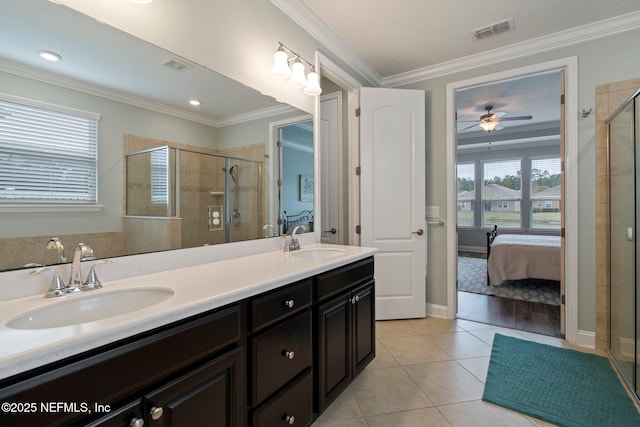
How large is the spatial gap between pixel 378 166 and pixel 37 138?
257 cm

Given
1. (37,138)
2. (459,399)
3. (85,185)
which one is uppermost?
(37,138)

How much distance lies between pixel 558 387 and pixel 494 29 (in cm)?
275

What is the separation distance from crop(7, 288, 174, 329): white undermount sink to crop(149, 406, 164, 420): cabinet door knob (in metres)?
0.37

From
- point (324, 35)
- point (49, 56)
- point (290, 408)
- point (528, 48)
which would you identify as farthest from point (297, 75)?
point (528, 48)

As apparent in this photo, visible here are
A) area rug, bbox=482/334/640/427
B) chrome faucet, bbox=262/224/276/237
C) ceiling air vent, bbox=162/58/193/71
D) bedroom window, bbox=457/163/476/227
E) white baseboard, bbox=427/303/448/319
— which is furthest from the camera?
bedroom window, bbox=457/163/476/227

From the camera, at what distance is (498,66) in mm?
2926

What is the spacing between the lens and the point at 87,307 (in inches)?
40.9

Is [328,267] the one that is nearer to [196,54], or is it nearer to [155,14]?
[196,54]

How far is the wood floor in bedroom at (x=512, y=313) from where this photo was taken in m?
2.92

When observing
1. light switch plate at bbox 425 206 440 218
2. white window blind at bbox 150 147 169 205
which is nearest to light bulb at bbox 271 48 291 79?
white window blind at bbox 150 147 169 205

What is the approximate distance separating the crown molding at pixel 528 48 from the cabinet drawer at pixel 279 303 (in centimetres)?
281

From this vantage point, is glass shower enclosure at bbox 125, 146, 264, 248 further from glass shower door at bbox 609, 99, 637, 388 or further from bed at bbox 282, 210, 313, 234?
glass shower door at bbox 609, 99, 637, 388

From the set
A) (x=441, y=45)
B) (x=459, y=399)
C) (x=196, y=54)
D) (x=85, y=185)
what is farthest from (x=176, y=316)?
(x=441, y=45)

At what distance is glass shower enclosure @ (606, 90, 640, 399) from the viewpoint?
6.20ft
